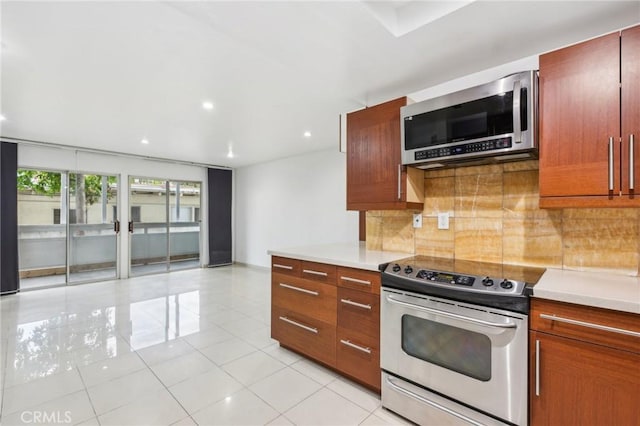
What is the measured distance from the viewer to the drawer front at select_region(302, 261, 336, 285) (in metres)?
2.25

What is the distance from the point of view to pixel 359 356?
2102 mm

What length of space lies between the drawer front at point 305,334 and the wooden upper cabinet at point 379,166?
1.04m

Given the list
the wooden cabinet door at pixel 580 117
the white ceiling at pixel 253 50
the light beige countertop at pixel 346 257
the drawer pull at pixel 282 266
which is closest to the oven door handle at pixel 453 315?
the light beige countertop at pixel 346 257

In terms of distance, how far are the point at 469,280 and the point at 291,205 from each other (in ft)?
15.4

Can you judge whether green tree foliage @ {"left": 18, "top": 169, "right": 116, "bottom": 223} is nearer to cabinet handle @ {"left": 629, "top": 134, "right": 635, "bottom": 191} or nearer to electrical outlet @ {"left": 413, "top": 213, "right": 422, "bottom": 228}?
electrical outlet @ {"left": 413, "top": 213, "right": 422, "bottom": 228}

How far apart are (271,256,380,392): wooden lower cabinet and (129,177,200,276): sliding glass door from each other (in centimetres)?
473

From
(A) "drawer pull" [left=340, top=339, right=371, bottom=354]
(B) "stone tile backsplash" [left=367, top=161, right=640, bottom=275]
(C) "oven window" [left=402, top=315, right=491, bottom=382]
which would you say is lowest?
(A) "drawer pull" [left=340, top=339, right=371, bottom=354]

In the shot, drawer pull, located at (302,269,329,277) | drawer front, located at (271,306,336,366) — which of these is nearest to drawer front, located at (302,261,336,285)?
drawer pull, located at (302,269,329,277)

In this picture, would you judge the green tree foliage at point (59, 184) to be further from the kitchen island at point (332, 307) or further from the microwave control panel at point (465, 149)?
the microwave control panel at point (465, 149)

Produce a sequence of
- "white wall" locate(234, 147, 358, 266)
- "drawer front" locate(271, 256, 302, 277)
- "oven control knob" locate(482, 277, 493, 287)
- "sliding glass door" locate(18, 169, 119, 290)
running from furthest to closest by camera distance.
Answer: "white wall" locate(234, 147, 358, 266) < "sliding glass door" locate(18, 169, 119, 290) < "drawer front" locate(271, 256, 302, 277) < "oven control knob" locate(482, 277, 493, 287)

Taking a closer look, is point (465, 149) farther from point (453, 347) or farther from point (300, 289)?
point (300, 289)

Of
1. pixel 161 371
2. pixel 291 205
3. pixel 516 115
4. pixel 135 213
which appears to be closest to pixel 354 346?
pixel 161 371

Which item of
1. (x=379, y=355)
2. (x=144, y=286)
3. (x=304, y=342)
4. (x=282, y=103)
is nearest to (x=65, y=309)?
(x=144, y=286)
